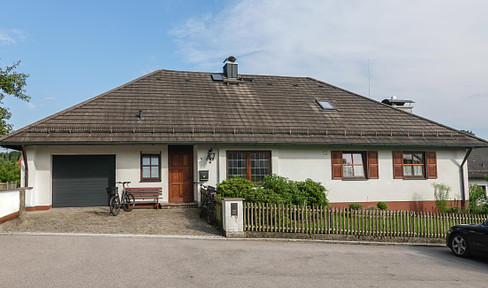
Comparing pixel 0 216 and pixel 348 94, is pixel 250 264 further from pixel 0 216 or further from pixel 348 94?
pixel 348 94

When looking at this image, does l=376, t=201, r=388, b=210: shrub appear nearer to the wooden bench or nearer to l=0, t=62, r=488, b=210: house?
l=0, t=62, r=488, b=210: house

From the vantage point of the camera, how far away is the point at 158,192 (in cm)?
1457

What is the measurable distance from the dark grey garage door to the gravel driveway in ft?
3.08

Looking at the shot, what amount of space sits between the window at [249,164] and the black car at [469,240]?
24.0 feet

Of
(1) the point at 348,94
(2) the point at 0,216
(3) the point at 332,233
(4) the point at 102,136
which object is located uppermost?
(1) the point at 348,94

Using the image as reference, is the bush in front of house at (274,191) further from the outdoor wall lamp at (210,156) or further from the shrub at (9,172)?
the shrub at (9,172)

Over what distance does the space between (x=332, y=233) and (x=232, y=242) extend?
3.43m

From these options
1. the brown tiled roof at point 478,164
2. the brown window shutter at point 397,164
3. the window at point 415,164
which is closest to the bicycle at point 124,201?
the brown window shutter at point 397,164

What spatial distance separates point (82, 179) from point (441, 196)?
51.3 feet

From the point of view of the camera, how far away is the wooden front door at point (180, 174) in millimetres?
15477

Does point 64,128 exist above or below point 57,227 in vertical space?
above

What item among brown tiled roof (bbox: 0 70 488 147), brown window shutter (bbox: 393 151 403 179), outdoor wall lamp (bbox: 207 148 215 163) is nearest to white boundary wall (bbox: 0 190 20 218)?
brown tiled roof (bbox: 0 70 488 147)

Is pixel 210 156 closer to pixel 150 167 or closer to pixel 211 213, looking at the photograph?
pixel 150 167

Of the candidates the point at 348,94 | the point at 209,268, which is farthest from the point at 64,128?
the point at 348,94
